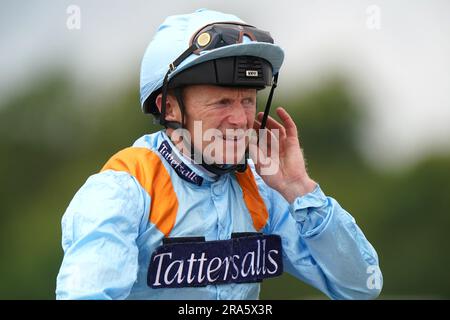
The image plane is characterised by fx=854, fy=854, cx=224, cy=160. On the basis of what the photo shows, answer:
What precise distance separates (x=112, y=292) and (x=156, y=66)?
41.0 inches

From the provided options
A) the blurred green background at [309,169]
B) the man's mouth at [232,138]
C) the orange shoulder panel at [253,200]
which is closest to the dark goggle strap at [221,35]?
the man's mouth at [232,138]

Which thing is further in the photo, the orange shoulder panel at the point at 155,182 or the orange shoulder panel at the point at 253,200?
the orange shoulder panel at the point at 253,200

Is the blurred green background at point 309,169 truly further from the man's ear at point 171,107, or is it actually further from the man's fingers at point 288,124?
the man's ear at point 171,107

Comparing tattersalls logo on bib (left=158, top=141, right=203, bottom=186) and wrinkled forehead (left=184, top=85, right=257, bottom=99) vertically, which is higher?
wrinkled forehead (left=184, top=85, right=257, bottom=99)

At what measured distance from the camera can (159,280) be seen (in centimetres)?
342

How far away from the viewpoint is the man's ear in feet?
12.0

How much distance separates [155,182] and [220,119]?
1.23 feet

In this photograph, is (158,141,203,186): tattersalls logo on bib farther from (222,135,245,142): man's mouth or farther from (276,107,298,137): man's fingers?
(276,107,298,137): man's fingers

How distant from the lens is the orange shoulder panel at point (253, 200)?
3713 mm

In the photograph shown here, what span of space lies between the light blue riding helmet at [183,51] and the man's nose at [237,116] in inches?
5.7

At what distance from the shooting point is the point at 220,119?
352cm

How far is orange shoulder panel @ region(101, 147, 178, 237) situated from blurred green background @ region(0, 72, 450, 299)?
39.3 feet

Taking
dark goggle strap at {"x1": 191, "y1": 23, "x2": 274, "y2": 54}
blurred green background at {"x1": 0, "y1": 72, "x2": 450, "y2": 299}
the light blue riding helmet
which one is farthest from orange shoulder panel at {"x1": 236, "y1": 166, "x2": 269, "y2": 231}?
blurred green background at {"x1": 0, "y1": 72, "x2": 450, "y2": 299}
